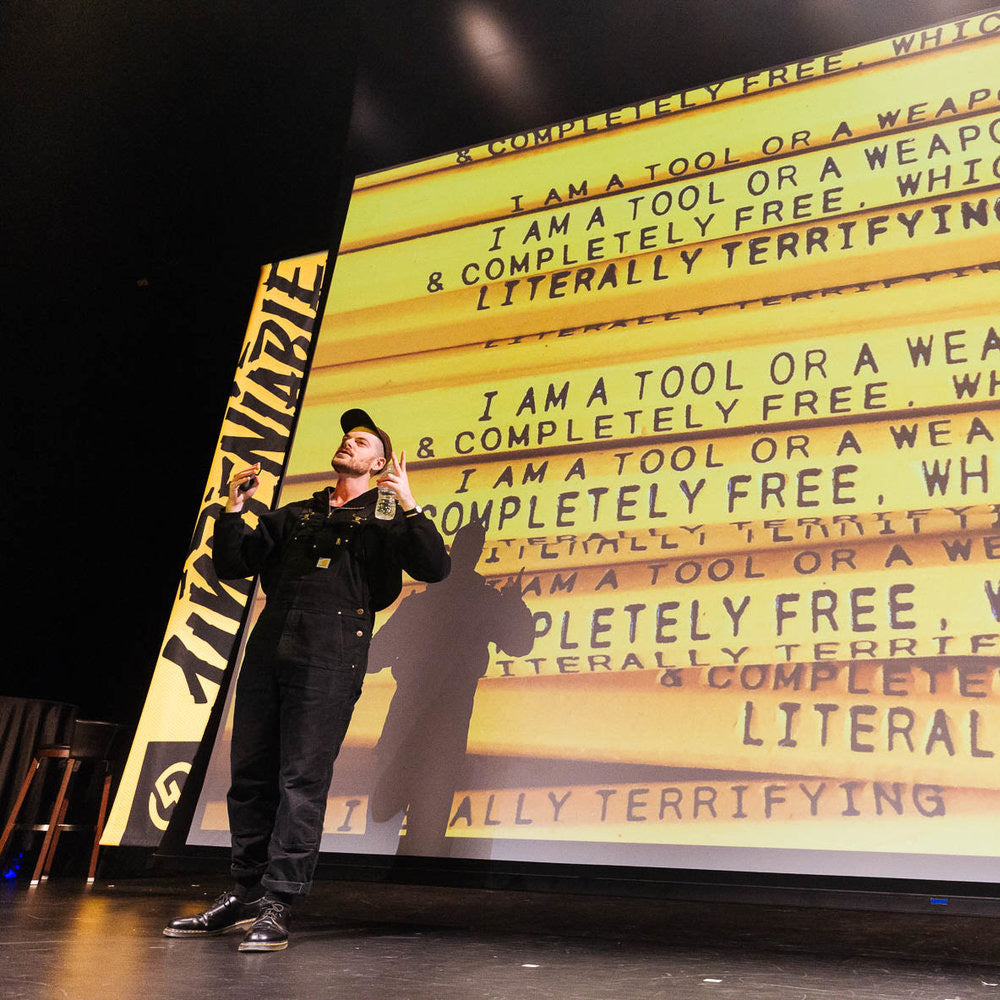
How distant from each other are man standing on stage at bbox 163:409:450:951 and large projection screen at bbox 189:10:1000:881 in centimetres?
53

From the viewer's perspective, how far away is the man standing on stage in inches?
79.8

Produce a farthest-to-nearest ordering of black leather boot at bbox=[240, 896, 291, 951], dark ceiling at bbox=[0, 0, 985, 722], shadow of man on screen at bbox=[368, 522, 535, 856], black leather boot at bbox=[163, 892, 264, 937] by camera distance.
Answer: dark ceiling at bbox=[0, 0, 985, 722]
shadow of man on screen at bbox=[368, 522, 535, 856]
black leather boot at bbox=[163, 892, 264, 937]
black leather boot at bbox=[240, 896, 291, 951]

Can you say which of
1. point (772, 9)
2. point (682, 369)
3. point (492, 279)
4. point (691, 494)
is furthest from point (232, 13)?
point (691, 494)

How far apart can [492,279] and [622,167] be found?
53cm

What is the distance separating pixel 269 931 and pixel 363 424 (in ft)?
3.84

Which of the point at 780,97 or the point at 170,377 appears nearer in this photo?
the point at 780,97

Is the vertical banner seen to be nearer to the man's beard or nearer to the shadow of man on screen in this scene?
the shadow of man on screen

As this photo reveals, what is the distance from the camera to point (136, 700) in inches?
199

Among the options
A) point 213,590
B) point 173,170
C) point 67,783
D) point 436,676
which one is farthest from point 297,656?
point 173,170

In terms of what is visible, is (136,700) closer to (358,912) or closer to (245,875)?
(358,912)

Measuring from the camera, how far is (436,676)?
270cm

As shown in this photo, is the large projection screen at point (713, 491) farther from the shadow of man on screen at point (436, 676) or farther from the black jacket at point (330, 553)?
the black jacket at point (330, 553)

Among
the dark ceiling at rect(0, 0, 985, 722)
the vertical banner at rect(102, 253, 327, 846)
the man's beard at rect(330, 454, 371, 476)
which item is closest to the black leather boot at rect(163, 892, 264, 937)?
the man's beard at rect(330, 454, 371, 476)

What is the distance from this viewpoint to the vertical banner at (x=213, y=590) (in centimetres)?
357
